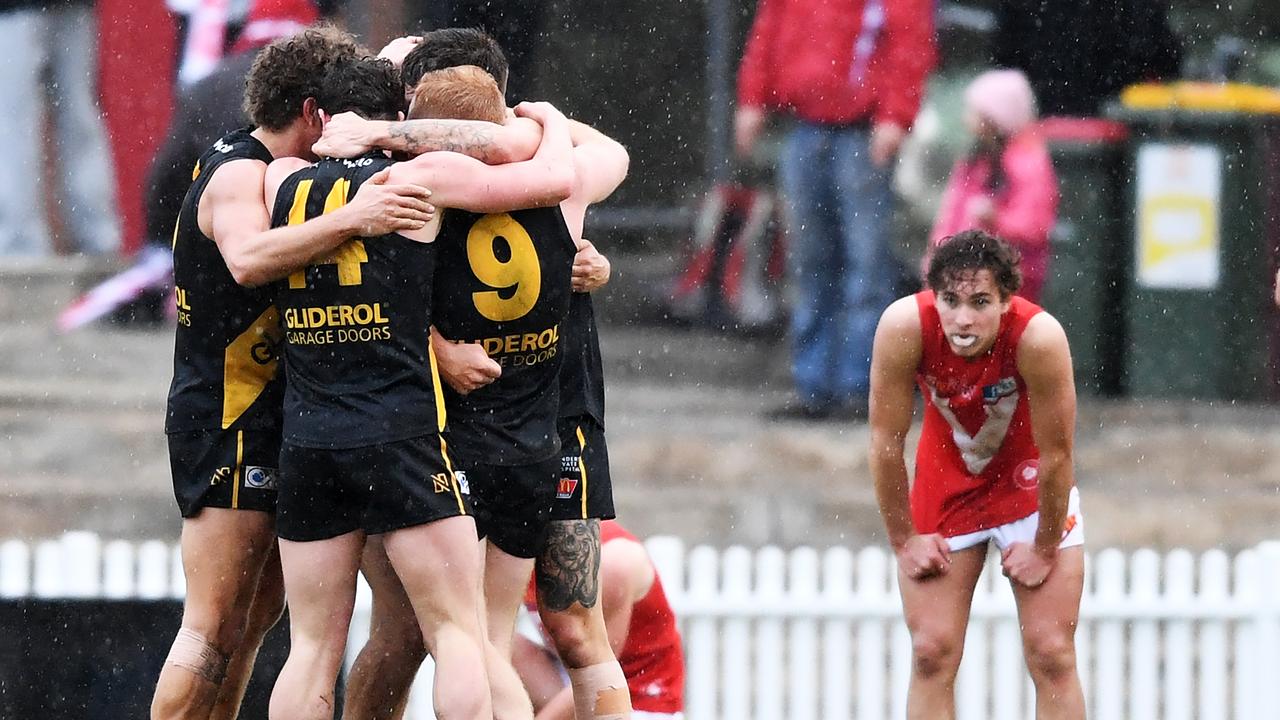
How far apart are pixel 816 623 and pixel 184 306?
349 cm

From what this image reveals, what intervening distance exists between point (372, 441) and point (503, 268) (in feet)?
1.91

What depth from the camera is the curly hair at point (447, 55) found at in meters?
5.42

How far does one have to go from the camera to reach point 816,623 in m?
8.23

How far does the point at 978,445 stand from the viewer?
633cm

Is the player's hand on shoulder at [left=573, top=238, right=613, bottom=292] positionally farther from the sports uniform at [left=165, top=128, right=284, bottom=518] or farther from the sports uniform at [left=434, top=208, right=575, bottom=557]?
the sports uniform at [left=165, top=128, right=284, bottom=518]

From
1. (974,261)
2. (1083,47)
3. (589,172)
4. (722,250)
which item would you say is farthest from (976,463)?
Answer: (1083,47)

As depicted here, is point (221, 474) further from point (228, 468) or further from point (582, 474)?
point (582, 474)

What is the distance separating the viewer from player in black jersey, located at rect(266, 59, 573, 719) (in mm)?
5152

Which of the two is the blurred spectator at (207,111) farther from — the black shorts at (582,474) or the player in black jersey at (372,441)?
the player in black jersey at (372,441)

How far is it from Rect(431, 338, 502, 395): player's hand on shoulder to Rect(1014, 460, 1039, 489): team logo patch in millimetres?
1844

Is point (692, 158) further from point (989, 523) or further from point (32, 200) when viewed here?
point (989, 523)

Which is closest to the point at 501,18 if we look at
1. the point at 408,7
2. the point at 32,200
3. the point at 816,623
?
the point at 408,7

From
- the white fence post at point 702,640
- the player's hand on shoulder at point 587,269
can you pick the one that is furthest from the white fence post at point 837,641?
the player's hand on shoulder at point 587,269

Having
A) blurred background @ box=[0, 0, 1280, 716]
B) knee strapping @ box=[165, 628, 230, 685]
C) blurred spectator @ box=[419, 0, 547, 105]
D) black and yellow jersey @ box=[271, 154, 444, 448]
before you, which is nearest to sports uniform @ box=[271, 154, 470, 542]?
black and yellow jersey @ box=[271, 154, 444, 448]
